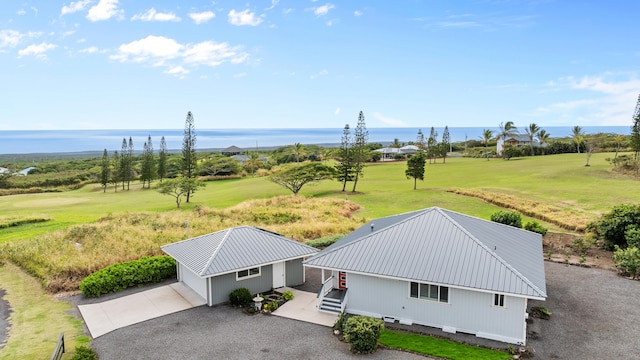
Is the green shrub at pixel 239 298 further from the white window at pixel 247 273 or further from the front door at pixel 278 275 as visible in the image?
the front door at pixel 278 275

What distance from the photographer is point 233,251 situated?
18.2 m

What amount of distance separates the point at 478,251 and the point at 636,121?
49.1 meters

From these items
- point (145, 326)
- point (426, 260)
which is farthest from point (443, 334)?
point (145, 326)

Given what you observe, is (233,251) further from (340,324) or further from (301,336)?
(340,324)

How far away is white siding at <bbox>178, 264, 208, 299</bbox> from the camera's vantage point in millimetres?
17578

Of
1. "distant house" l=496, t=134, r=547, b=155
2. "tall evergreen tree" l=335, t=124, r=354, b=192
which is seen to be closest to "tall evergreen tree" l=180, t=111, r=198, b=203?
"tall evergreen tree" l=335, t=124, r=354, b=192

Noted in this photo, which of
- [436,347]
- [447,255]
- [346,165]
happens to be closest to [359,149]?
[346,165]

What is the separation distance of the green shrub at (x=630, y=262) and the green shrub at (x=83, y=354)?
936 inches

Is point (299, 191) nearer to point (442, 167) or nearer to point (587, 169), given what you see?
point (442, 167)

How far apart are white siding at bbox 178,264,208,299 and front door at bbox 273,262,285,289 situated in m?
3.20

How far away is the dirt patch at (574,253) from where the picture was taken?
874 inches

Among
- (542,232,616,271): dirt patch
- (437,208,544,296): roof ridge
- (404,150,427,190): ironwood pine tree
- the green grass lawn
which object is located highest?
(404,150,427,190): ironwood pine tree

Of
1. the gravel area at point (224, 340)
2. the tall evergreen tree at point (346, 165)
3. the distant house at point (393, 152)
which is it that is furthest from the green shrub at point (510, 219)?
the distant house at point (393, 152)

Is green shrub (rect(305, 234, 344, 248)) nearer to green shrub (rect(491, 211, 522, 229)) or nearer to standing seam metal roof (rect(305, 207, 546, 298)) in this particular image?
standing seam metal roof (rect(305, 207, 546, 298))
